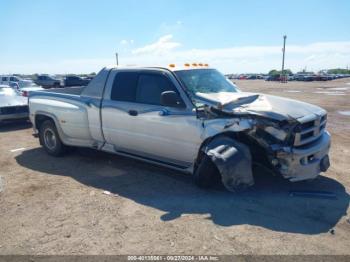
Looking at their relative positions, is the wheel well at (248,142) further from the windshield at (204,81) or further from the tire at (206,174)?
the windshield at (204,81)

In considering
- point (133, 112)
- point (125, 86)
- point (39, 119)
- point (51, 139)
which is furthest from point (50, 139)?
point (133, 112)

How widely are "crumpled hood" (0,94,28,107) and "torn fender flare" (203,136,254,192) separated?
327 inches

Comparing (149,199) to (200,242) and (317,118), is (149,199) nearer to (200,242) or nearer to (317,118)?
(200,242)

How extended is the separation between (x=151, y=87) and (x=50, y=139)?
3.02 metres

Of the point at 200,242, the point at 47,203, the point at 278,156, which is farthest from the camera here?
the point at 47,203

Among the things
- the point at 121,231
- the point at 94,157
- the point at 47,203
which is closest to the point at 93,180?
the point at 47,203

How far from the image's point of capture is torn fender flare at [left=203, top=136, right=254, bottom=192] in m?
4.36

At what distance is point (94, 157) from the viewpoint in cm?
704

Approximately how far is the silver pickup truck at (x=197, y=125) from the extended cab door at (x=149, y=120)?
0.05 ft

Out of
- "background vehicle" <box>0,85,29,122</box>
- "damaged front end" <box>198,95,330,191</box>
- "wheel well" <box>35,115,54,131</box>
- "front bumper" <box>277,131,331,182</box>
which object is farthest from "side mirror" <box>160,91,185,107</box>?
"background vehicle" <box>0,85,29,122</box>

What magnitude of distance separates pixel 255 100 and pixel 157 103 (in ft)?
4.91

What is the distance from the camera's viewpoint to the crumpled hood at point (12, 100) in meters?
10.5

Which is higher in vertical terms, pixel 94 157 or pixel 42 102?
pixel 42 102

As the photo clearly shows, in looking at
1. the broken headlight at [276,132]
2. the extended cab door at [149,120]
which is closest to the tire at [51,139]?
the extended cab door at [149,120]
